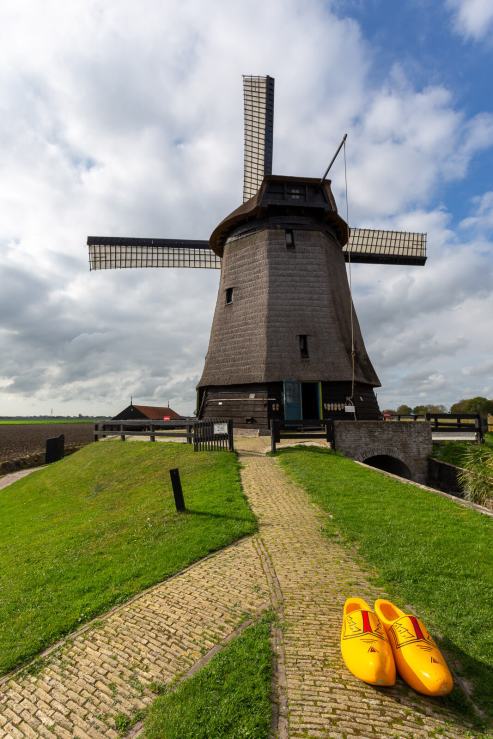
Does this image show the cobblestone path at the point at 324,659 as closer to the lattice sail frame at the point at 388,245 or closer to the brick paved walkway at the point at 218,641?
the brick paved walkway at the point at 218,641

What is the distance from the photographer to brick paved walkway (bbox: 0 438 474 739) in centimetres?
326

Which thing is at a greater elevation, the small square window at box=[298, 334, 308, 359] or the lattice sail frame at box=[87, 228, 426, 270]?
the lattice sail frame at box=[87, 228, 426, 270]

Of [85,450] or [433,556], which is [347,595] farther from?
[85,450]

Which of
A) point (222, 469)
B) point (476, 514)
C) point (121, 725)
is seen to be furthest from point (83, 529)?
point (476, 514)

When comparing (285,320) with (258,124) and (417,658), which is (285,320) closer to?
(258,124)

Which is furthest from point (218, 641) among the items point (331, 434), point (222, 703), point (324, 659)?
point (331, 434)

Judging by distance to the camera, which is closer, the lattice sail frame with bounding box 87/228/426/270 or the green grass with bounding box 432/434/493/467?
the green grass with bounding box 432/434/493/467

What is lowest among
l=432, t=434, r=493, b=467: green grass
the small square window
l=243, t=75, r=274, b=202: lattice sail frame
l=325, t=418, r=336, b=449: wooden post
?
l=432, t=434, r=493, b=467: green grass

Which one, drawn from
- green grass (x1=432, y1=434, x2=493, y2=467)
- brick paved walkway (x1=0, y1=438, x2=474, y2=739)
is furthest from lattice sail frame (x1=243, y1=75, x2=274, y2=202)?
brick paved walkway (x1=0, y1=438, x2=474, y2=739)

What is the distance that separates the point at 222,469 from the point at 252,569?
19.8 ft

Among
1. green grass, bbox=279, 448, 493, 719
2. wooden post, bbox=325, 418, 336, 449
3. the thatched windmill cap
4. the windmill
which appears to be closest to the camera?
green grass, bbox=279, 448, 493, 719

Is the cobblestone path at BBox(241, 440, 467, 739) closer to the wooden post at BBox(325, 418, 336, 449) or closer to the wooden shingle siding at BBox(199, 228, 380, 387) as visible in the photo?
the wooden post at BBox(325, 418, 336, 449)

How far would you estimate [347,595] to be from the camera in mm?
5016

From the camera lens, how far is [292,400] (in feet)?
59.5
